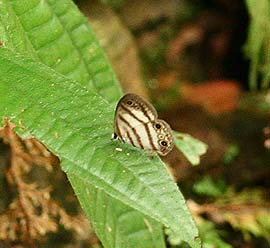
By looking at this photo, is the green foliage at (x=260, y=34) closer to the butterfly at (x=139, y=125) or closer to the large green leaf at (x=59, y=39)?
the large green leaf at (x=59, y=39)

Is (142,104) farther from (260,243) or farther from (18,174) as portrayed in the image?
(260,243)

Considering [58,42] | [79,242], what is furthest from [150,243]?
[79,242]

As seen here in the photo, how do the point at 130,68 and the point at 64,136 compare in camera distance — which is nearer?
the point at 64,136

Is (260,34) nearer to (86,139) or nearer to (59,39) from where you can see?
(59,39)

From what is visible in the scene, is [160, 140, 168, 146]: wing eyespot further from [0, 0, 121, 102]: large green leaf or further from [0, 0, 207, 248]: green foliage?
[0, 0, 121, 102]: large green leaf

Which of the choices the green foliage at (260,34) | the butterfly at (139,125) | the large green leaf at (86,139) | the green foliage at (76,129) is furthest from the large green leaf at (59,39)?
the green foliage at (260,34)

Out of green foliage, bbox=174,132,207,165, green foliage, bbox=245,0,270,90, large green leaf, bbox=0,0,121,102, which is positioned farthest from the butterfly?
green foliage, bbox=245,0,270,90
